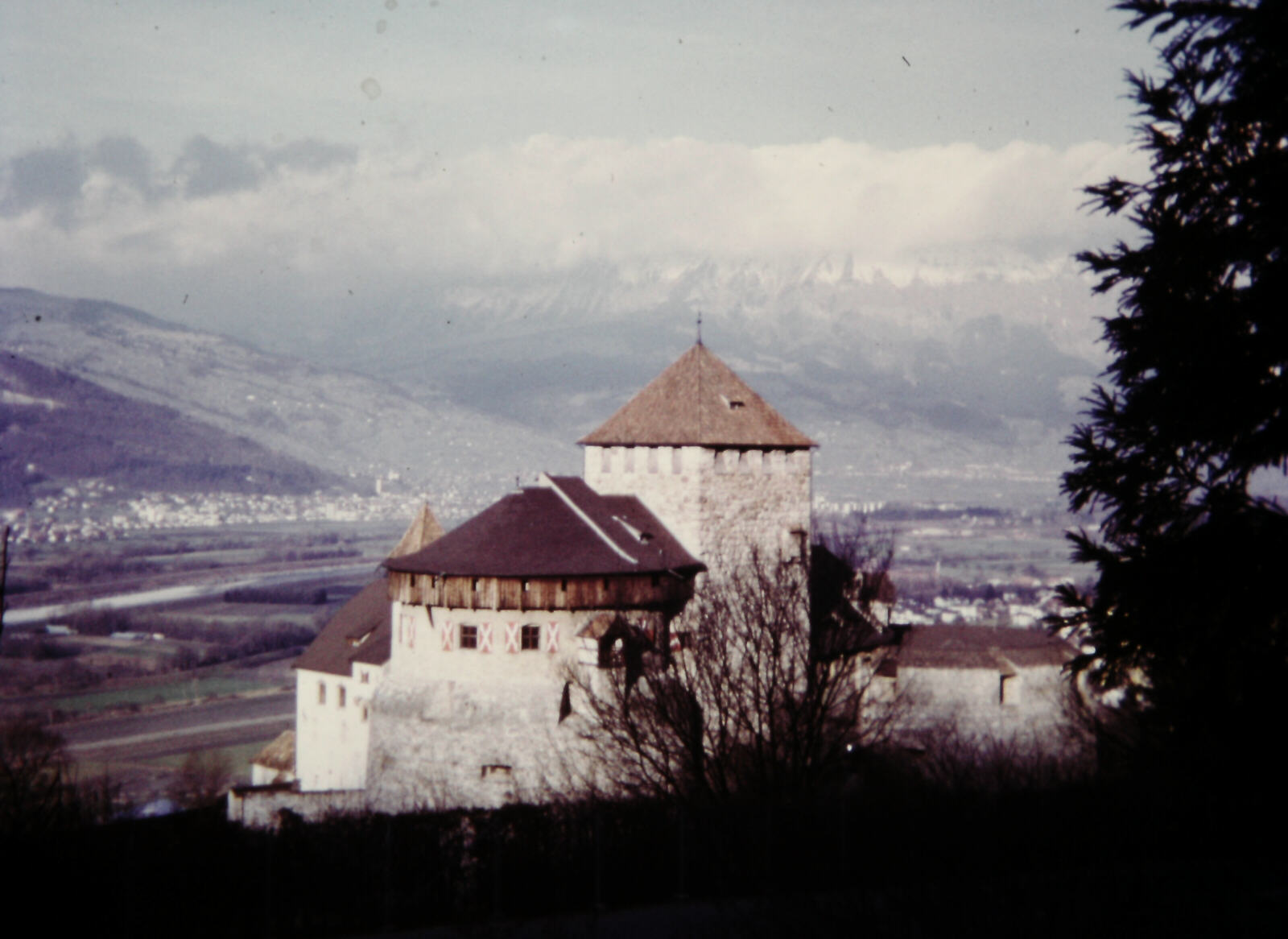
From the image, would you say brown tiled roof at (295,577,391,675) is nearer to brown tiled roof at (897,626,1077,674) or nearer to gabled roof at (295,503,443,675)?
gabled roof at (295,503,443,675)

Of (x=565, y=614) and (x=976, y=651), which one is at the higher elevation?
(x=565, y=614)

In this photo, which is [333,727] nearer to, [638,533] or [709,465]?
[638,533]

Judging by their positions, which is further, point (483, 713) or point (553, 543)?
point (553, 543)

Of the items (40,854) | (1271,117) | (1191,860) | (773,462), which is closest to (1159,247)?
(1271,117)

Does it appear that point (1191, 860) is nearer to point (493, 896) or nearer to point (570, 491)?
point (493, 896)

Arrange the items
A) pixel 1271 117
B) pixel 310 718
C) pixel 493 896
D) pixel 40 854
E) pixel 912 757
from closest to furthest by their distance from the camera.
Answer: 1. pixel 1271 117
2. pixel 40 854
3. pixel 493 896
4. pixel 912 757
5. pixel 310 718

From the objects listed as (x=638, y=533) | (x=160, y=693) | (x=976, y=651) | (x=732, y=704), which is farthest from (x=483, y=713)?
(x=160, y=693)
